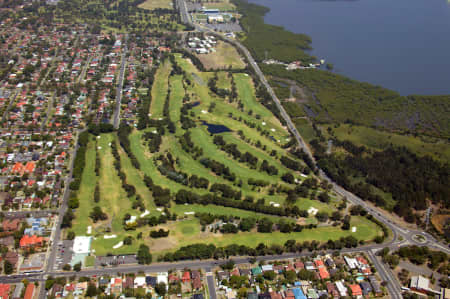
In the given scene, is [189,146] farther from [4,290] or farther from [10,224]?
[4,290]

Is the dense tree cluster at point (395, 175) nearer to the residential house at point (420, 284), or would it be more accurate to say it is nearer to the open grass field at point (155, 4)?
the residential house at point (420, 284)

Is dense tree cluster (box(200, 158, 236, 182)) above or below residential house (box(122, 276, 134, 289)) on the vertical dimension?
above

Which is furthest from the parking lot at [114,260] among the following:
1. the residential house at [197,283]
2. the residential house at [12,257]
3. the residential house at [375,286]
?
the residential house at [375,286]

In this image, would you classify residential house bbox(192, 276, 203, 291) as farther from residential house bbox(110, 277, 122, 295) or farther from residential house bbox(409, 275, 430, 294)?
residential house bbox(409, 275, 430, 294)

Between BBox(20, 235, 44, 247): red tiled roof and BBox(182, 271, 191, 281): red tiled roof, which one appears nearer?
BBox(182, 271, 191, 281): red tiled roof

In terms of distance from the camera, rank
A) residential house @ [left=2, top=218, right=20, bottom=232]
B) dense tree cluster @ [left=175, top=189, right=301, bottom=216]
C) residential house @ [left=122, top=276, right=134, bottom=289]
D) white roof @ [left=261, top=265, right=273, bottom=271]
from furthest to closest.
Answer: dense tree cluster @ [left=175, top=189, right=301, bottom=216]
residential house @ [left=2, top=218, right=20, bottom=232]
white roof @ [left=261, top=265, right=273, bottom=271]
residential house @ [left=122, top=276, right=134, bottom=289]

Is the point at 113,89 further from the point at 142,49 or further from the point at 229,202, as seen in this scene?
the point at 229,202

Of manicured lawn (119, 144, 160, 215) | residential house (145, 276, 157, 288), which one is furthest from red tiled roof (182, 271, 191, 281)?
manicured lawn (119, 144, 160, 215)
